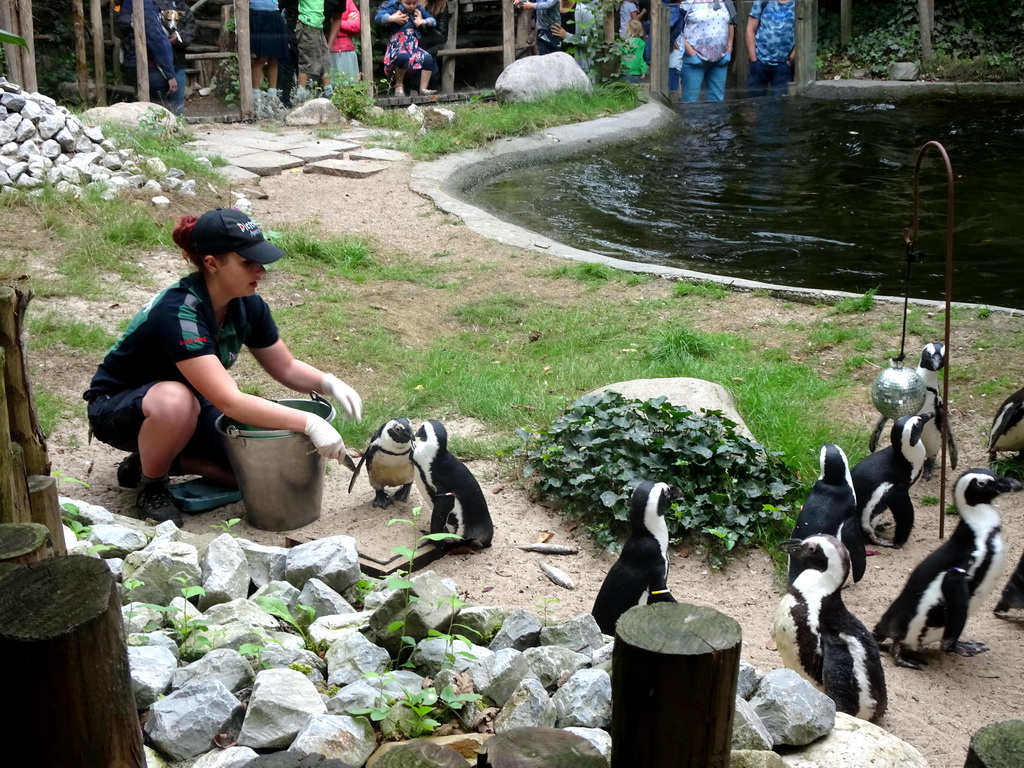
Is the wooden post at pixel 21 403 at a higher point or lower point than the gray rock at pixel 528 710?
higher

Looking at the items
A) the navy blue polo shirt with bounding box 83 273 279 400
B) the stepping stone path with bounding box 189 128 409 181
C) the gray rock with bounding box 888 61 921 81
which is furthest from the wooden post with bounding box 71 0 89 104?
the gray rock with bounding box 888 61 921 81

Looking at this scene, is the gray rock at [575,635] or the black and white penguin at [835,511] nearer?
the gray rock at [575,635]

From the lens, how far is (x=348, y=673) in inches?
119

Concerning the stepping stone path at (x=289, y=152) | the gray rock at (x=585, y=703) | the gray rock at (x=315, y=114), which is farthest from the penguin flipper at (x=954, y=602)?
the gray rock at (x=315, y=114)

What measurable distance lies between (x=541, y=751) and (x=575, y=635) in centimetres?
150

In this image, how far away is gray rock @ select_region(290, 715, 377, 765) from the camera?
8.14 ft

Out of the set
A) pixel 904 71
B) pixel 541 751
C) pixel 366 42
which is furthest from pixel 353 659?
pixel 904 71

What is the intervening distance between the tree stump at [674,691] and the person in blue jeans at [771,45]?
53.8 feet

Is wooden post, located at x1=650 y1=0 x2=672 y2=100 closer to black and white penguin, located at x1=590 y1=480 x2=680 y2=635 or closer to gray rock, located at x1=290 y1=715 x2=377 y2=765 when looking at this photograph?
black and white penguin, located at x1=590 y1=480 x2=680 y2=635

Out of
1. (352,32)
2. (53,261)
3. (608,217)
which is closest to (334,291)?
(53,261)

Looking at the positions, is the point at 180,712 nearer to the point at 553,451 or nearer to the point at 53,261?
the point at 553,451

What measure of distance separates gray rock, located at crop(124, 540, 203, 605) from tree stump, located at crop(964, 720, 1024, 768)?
8.98 feet

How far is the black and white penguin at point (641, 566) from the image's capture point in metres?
3.95

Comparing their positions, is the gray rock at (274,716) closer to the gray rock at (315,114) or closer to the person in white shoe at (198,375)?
the person in white shoe at (198,375)
